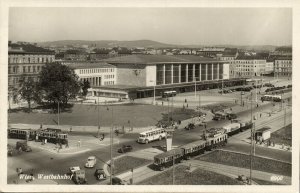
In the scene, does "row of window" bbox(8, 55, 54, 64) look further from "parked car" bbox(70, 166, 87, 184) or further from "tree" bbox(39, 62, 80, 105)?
"parked car" bbox(70, 166, 87, 184)

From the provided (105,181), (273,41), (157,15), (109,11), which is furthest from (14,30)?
(273,41)

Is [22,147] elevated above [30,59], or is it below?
below

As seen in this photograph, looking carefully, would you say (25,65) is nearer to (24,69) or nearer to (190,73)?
(24,69)

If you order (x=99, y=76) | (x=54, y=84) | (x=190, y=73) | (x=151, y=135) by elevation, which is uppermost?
(x=190, y=73)

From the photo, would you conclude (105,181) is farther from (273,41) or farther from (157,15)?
(273,41)

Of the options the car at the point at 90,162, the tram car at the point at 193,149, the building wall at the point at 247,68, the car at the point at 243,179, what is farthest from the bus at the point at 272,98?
the building wall at the point at 247,68

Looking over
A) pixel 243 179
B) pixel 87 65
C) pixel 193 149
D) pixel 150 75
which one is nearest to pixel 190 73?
pixel 150 75
